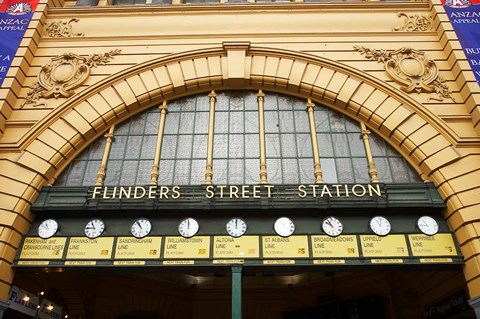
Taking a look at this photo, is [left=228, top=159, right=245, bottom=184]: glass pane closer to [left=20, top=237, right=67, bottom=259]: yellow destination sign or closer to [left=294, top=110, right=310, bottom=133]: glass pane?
[left=294, top=110, right=310, bottom=133]: glass pane

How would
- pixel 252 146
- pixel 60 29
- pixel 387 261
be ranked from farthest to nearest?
pixel 60 29 < pixel 252 146 < pixel 387 261

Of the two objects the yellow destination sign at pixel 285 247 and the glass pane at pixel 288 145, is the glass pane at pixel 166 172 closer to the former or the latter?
the yellow destination sign at pixel 285 247

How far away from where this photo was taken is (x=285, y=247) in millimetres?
12375

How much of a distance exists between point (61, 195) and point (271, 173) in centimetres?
767

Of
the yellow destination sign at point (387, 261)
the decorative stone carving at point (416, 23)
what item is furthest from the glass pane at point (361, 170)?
the decorative stone carving at point (416, 23)

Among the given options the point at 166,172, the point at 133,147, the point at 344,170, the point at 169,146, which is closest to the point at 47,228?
the point at 133,147

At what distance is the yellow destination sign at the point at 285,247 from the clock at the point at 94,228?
18.2 feet

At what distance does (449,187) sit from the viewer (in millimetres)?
12875

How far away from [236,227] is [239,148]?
11.3 ft

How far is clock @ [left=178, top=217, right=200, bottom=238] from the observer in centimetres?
1273

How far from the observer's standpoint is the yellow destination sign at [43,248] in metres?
12.6

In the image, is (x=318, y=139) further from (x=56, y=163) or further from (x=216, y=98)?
(x=56, y=163)

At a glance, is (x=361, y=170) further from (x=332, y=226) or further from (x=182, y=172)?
(x=182, y=172)

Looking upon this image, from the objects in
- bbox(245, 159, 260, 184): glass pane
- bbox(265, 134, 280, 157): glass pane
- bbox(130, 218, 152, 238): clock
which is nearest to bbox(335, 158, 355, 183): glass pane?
bbox(265, 134, 280, 157): glass pane
